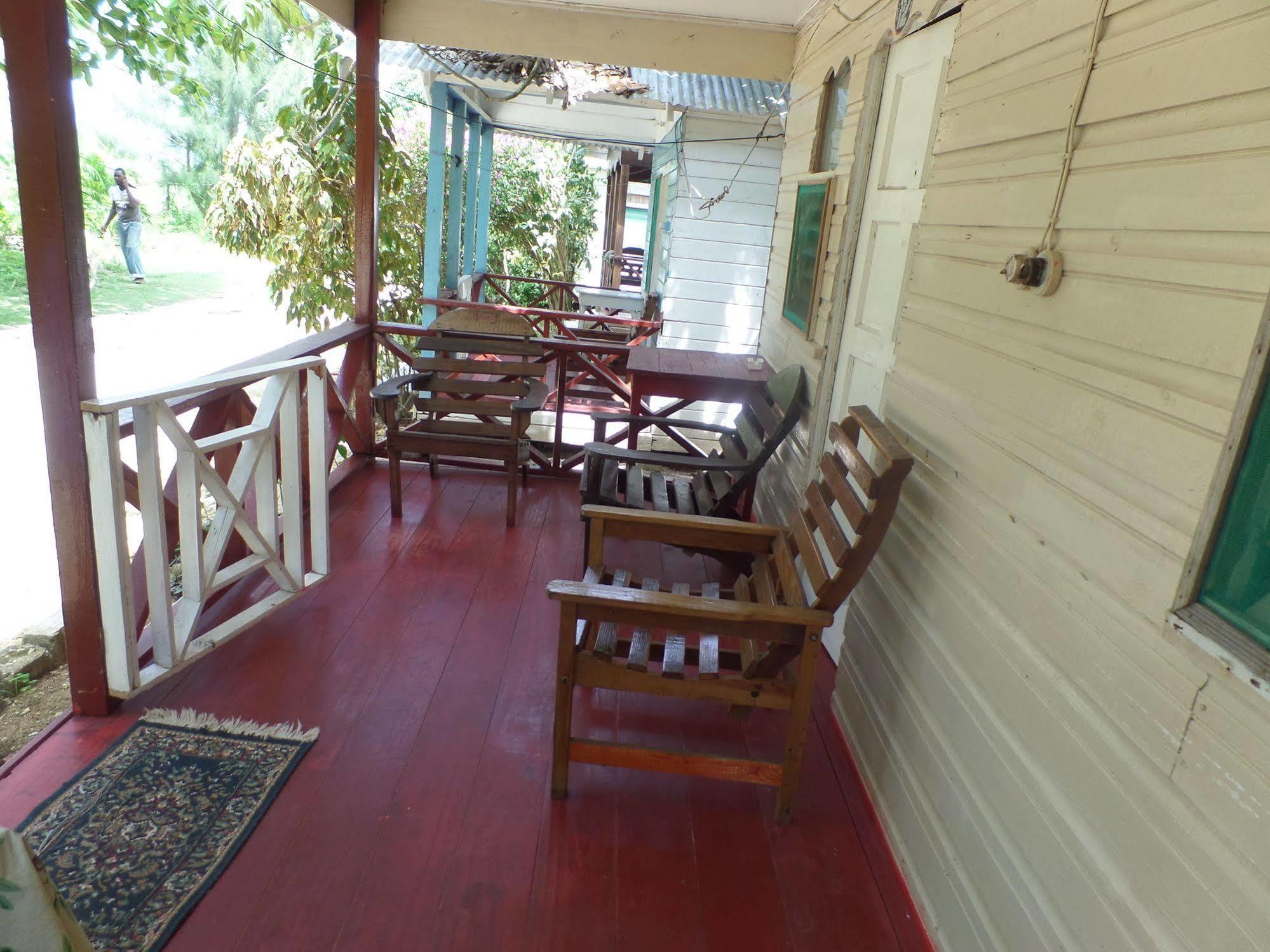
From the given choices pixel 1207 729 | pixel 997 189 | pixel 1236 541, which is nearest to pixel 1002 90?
pixel 997 189

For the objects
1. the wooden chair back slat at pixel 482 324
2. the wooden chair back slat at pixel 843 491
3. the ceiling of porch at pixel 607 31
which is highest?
the ceiling of porch at pixel 607 31

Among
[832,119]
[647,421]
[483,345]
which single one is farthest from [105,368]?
[832,119]

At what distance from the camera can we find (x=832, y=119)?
11.6 feet

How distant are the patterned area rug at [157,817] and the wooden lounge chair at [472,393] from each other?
68.2 inches

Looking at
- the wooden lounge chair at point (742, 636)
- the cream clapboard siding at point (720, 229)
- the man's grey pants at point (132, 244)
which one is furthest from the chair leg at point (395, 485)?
the man's grey pants at point (132, 244)

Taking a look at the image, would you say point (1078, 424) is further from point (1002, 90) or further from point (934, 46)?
point (934, 46)

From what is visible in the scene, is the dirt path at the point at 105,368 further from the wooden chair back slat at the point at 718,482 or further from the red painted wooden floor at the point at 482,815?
the wooden chair back slat at the point at 718,482

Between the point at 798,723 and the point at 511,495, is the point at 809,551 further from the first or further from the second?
the point at 511,495

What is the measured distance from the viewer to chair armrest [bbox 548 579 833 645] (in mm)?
1938

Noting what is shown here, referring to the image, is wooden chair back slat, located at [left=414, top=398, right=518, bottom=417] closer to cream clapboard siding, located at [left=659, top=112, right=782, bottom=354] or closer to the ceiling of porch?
the ceiling of porch

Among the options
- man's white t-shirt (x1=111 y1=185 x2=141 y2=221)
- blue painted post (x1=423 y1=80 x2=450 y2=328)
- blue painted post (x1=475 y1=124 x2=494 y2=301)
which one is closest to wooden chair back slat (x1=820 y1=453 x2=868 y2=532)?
blue painted post (x1=423 y1=80 x2=450 y2=328)

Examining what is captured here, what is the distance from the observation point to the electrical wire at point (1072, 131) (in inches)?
57.4

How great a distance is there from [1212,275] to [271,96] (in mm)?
10491

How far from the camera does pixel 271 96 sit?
372 inches
